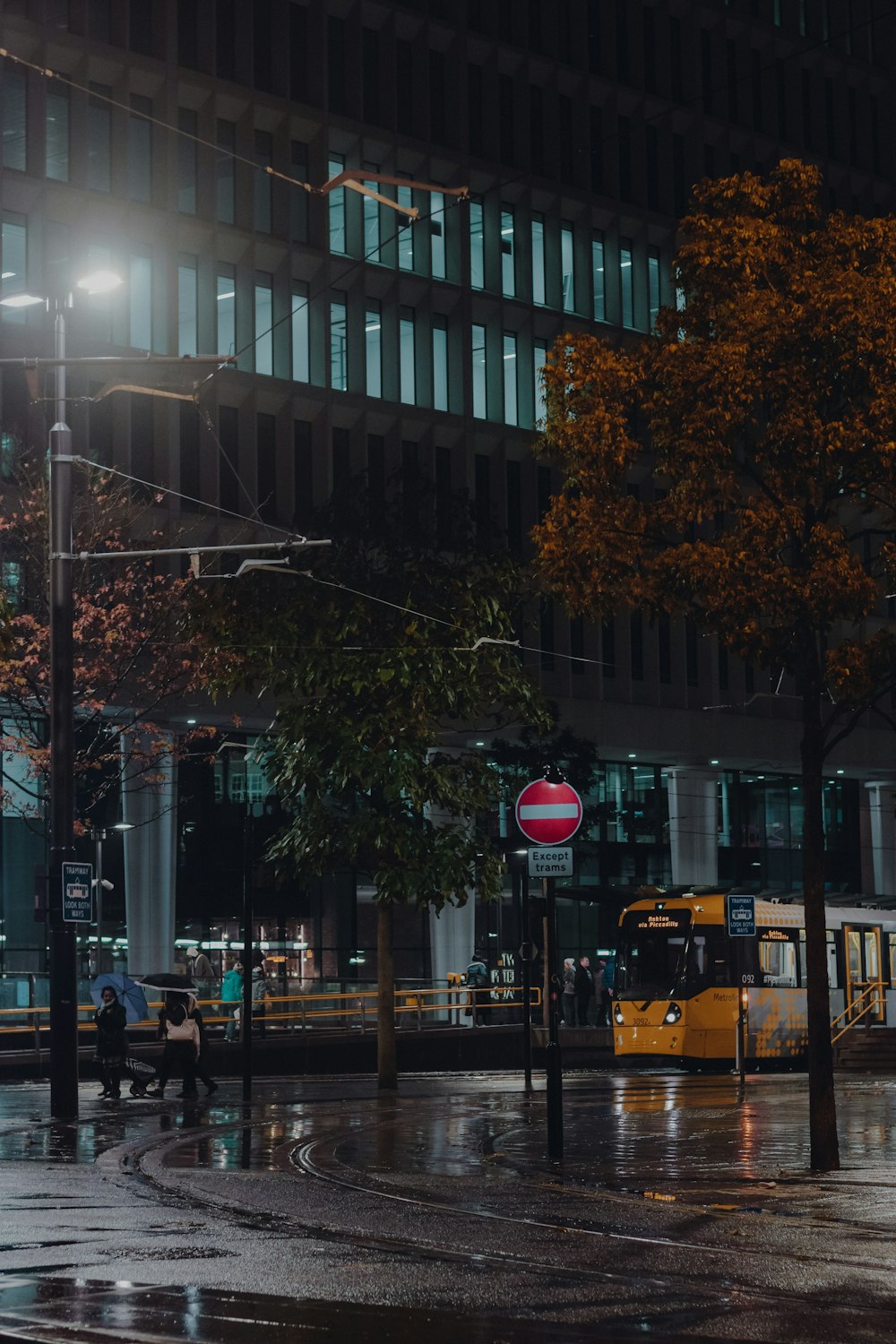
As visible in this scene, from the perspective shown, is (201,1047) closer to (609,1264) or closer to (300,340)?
(609,1264)

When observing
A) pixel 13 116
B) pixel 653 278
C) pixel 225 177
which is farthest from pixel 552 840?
pixel 653 278

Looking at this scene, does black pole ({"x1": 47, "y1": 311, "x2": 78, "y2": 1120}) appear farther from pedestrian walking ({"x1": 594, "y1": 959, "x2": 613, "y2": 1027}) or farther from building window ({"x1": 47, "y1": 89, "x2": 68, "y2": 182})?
building window ({"x1": 47, "y1": 89, "x2": 68, "y2": 182})

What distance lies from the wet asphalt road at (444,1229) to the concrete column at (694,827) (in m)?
38.7

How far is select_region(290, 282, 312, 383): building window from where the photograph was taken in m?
54.1

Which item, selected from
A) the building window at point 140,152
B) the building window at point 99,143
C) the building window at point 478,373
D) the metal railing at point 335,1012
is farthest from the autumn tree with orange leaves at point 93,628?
the building window at point 478,373

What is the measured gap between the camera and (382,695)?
3075 centimetres

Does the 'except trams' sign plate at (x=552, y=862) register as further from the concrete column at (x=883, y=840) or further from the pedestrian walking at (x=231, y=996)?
the concrete column at (x=883, y=840)

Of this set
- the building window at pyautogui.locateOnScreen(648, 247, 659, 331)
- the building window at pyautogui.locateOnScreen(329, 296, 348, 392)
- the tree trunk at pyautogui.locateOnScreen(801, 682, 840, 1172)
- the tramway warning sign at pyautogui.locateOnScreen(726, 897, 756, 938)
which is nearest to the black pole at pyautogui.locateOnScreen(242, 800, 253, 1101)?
the tramway warning sign at pyautogui.locateOnScreen(726, 897, 756, 938)

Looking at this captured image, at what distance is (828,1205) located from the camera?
13.8 metres

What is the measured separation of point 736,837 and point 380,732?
38223mm

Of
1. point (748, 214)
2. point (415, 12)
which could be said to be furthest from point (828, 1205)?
point (415, 12)

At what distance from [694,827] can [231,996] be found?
2650cm

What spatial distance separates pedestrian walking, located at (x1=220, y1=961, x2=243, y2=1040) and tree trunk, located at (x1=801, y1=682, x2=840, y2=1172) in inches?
890

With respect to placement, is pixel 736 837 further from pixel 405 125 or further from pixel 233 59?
pixel 233 59
